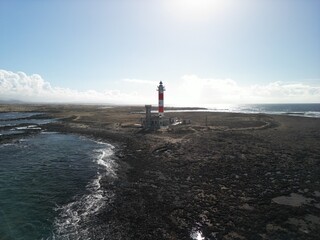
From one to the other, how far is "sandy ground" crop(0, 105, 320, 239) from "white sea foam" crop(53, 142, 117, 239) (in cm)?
68

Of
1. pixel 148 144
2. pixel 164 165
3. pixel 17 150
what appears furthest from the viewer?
pixel 148 144

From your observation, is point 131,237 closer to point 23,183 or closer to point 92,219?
point 92,219

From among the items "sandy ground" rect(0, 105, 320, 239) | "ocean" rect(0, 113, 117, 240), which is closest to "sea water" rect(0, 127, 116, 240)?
"ocean" rect(0, 113, 117, 240)

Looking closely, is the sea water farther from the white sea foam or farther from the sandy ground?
the sandy ground

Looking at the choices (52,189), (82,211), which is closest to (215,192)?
(82,211)

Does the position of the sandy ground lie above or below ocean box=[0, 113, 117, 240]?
above

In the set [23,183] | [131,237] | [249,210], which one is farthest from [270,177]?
[23,183]

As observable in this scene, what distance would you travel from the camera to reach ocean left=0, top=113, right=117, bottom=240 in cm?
1350

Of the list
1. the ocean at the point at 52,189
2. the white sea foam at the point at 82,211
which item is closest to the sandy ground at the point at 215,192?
the white sea foam at the point at 82,211

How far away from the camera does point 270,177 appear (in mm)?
20812

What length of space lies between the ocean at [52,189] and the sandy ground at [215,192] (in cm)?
123

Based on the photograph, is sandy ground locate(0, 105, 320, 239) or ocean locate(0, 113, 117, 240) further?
ocean locate(0, 113, 117, 240)

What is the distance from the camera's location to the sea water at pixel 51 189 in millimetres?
13500

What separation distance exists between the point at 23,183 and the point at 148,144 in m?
16.8
